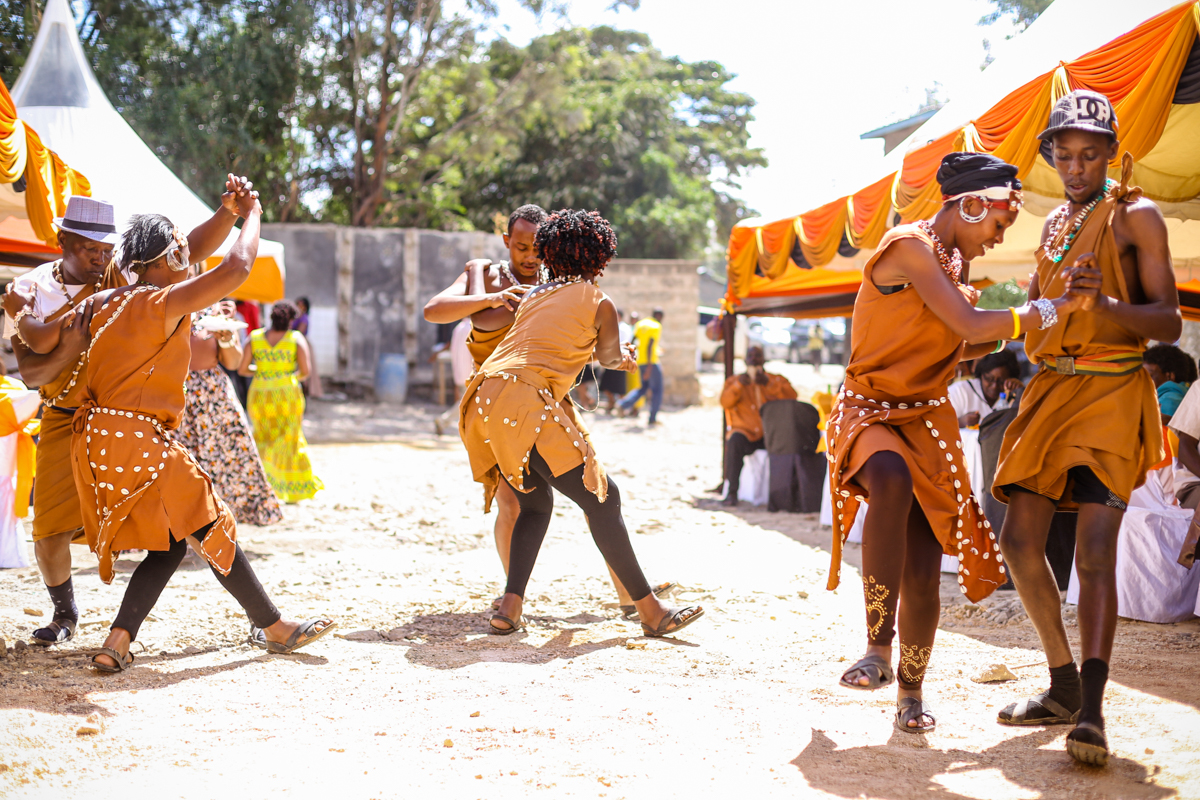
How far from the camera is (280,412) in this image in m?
7.49

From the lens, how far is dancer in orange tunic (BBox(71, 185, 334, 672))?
3377 millimetres

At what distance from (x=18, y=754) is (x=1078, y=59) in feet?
14.7

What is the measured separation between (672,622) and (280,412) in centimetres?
443

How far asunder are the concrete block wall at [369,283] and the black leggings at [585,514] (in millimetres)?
13077

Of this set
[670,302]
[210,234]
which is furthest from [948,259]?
[670,302]

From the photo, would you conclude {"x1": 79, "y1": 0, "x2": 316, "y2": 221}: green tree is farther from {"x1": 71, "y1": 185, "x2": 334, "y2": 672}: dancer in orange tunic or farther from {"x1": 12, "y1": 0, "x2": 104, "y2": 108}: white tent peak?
{"x1": 71, "y1": 185, "x2": 334, "y2": 672}: dancer in orange tunic

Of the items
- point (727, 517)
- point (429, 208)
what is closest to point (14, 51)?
point (727, 517)

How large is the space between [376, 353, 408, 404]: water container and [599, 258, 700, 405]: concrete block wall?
4.39 m

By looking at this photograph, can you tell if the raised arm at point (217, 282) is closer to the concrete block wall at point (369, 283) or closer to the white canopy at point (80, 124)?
the white canopy at point (80, 124)

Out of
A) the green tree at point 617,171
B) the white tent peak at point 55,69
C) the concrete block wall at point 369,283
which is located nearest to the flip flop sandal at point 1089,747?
the white tent peak at point 55,69

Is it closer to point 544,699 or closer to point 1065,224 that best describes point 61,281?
point 544,699

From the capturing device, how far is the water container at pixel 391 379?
17.0 metres

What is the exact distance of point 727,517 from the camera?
25.9 ft

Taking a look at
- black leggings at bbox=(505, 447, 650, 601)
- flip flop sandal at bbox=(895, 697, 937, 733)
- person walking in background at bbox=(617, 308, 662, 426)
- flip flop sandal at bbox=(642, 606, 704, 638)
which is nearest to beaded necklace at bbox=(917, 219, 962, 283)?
flip flop sandal at bbox=(895, 697, 937, 733)
